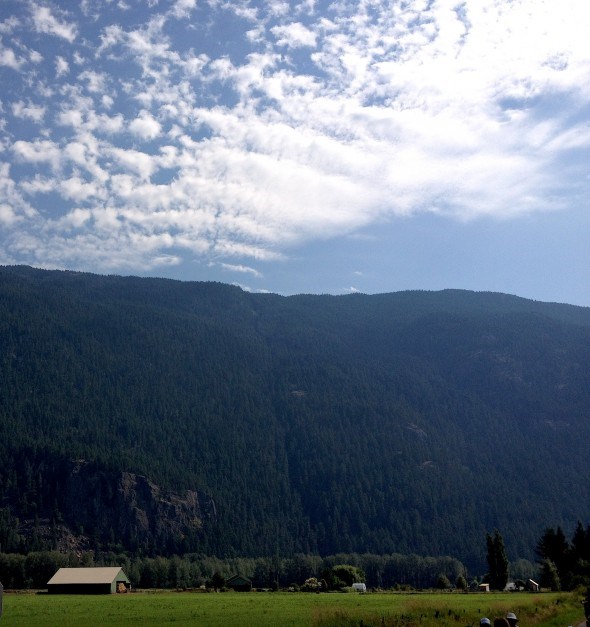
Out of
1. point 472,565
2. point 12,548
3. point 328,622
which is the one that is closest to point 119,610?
point 328,622

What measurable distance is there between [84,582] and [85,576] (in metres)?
1.86

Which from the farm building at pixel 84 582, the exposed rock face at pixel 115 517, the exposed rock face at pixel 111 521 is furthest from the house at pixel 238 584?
the exposed rock face at pixel 115 517

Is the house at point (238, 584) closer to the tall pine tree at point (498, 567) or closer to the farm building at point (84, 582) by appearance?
the farm building at point (84, 582)

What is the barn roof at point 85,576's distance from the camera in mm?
94125

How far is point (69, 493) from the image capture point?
648ft

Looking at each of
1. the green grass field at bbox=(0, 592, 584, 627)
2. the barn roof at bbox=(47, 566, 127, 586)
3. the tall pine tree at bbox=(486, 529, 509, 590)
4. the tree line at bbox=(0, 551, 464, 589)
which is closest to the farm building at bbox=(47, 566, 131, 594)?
the barn roof at bbox=(47, 566, 127, 586)

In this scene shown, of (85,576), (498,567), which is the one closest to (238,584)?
(85,576)

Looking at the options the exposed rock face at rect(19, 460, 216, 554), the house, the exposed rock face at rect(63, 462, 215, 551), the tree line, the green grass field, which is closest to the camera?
the green grass field

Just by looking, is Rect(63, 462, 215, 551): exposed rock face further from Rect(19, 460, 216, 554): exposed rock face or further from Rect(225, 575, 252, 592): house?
Rect(225, 575, 252, 592): house

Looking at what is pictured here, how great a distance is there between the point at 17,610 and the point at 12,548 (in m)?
132

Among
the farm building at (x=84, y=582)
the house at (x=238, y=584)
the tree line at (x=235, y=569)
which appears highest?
the farm building at (x=84, y=582)

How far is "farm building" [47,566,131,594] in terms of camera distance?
306 ft

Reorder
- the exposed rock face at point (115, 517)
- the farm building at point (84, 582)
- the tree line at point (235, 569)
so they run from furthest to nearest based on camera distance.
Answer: the exposed rock face at point (115, 517) < the tree line at point (235, 569) < the farm building at point (84, 582)

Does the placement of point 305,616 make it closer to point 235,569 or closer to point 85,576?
point 85,576
